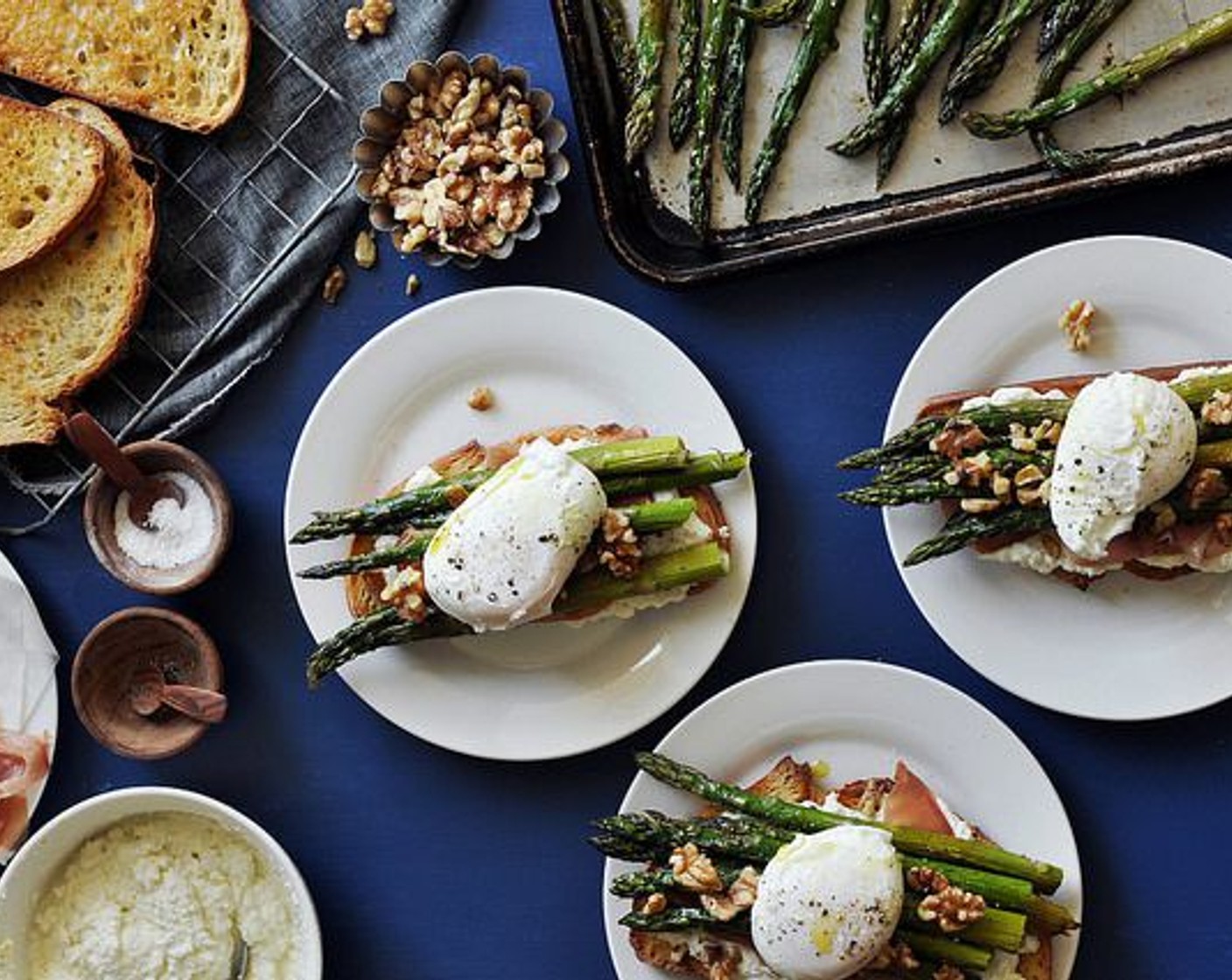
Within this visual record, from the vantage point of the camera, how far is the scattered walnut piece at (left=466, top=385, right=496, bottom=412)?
159 inches

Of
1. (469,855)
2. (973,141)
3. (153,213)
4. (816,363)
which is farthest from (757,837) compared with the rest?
(153,213)

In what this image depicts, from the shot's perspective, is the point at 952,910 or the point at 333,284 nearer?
the point at 952,910

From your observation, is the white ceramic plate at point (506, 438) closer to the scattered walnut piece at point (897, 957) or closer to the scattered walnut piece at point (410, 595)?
the scattered walnut piece at point (410, 595)

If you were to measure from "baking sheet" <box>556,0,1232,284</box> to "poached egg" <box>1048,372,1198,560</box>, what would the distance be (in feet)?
1.46

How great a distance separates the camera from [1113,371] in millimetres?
3852

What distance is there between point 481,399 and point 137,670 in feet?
3.24

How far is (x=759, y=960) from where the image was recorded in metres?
3.82

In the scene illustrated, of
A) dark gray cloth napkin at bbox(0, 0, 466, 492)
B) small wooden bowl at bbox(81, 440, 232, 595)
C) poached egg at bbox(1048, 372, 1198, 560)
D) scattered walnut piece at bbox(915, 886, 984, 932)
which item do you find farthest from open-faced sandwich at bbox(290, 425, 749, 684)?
scattered walnut piece at bbox(915, 886, 984, 932)

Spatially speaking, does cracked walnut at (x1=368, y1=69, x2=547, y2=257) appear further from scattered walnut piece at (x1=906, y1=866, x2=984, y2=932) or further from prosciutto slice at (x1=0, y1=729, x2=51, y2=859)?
scattered walnut piece at (x1=906, y1=866, x2=984, y2=932)

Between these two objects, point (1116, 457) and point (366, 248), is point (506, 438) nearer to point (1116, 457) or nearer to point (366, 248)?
point (366, 248)

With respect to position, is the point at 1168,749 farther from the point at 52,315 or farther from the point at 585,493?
the point at 52,315

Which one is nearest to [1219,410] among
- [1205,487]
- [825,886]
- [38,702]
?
[1205,487]

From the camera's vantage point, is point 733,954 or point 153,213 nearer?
point 733,954

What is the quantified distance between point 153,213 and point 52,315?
0.33 meters
